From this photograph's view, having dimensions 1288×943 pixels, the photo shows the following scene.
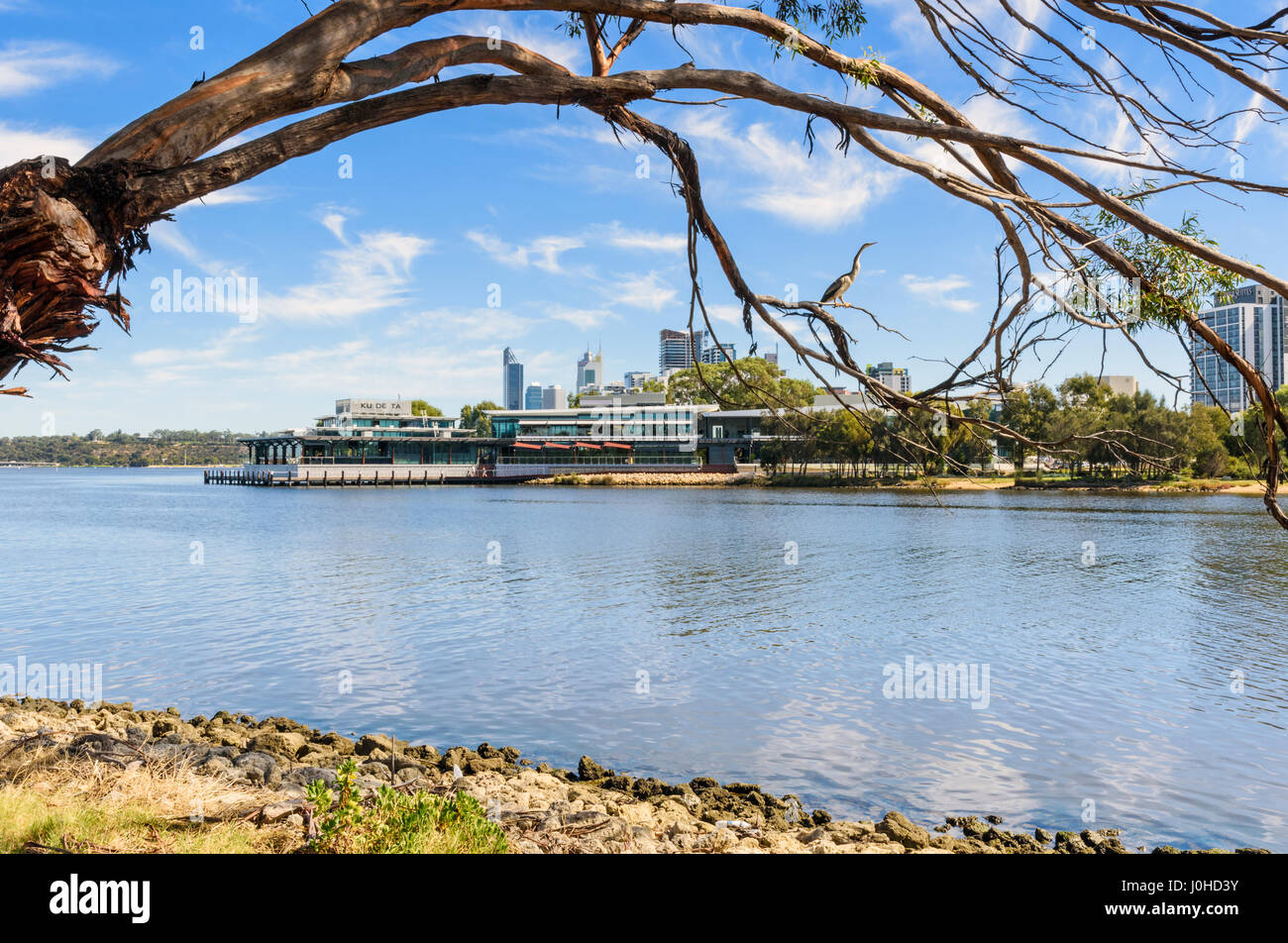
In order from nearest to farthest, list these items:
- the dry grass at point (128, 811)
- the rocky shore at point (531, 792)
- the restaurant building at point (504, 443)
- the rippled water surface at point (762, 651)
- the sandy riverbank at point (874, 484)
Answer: the dry grass at point (128, 811) → the rocky shore at point (531, 792) → the rippled water surface at point (762, 651) → the sandy riverbank at point (874, 484) → the restaurant building at point (504, 443)

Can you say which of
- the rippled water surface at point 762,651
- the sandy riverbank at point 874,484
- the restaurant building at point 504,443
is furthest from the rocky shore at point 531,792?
the restaurant building at point 504,443

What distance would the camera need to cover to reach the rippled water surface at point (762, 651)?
1132cm

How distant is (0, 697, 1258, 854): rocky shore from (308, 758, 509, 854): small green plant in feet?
3.50

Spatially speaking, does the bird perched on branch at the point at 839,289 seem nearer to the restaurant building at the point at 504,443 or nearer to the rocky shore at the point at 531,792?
the rocky shore at the point at 531,792

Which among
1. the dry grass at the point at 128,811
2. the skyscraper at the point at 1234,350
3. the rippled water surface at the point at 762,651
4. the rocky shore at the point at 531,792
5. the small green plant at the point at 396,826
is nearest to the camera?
the skyscraper at the point at 1234,350

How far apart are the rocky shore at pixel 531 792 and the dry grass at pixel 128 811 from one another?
14 centimetres

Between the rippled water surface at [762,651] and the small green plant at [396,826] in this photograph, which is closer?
the small green plant at [396,826]

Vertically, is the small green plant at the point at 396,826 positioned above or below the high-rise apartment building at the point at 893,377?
below

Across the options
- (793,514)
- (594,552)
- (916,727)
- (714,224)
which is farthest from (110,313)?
(793,514)

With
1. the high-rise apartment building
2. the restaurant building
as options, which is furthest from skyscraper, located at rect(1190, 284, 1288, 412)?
the restaurant building

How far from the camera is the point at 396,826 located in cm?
512

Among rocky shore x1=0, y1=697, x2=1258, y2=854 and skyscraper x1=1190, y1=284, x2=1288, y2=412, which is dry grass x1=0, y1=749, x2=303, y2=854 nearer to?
rocky shore x1=0, y1=697, x2=1258, y2=854

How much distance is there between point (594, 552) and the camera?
3778 cm
